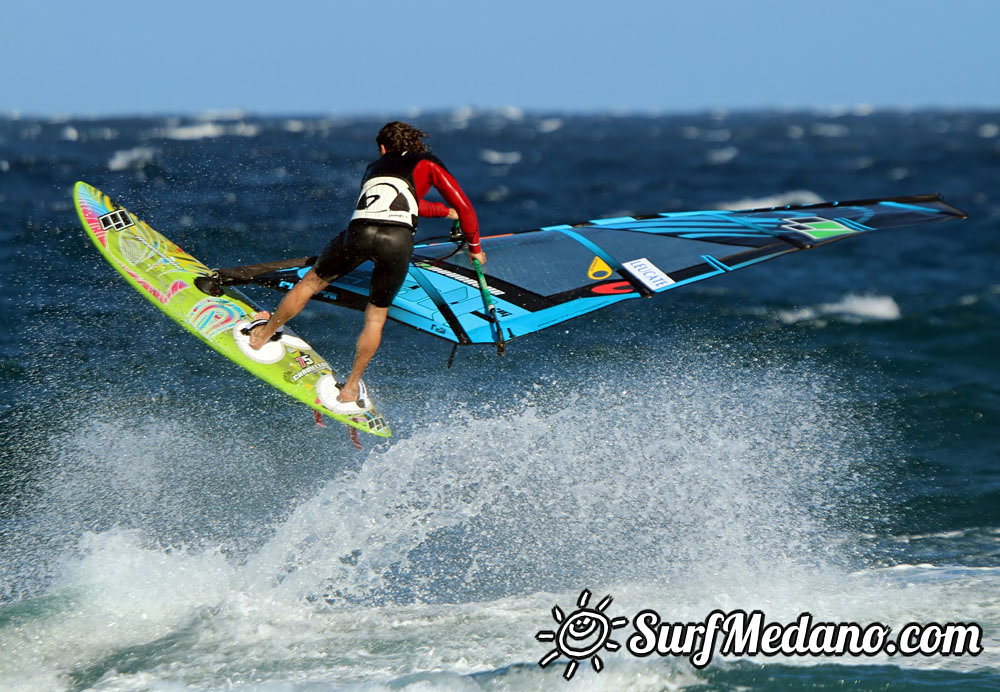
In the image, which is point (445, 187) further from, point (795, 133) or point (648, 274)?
point (795, 133)

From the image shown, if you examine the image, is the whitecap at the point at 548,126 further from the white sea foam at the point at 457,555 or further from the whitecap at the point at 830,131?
the white sea foam at the point at 457,555

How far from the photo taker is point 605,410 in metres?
7.04

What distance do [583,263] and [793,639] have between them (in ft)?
8.89

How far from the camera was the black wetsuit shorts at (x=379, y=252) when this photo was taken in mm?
5023

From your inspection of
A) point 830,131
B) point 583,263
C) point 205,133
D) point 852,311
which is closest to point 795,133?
point 830,131

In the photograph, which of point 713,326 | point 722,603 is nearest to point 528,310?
point 722,603

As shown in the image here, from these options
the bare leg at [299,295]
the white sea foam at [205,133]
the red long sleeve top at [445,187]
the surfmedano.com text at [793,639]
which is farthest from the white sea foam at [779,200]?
the white sea foam at [205,133]

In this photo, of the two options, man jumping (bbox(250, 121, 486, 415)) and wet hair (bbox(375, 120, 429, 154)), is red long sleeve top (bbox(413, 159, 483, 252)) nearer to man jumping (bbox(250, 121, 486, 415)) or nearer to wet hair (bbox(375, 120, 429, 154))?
man jumping (bbox(250, 121, 486, 415))

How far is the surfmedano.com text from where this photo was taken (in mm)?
4586

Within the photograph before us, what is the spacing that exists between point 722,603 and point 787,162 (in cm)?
3305

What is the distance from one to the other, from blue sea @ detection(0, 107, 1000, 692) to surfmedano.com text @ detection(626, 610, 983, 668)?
0.07m

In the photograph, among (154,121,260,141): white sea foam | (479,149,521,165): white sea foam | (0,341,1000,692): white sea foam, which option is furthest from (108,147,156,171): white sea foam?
(0,341,1000,692): white sea foam

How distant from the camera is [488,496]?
596cm

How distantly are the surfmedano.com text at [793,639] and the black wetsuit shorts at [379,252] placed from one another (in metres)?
2.18
